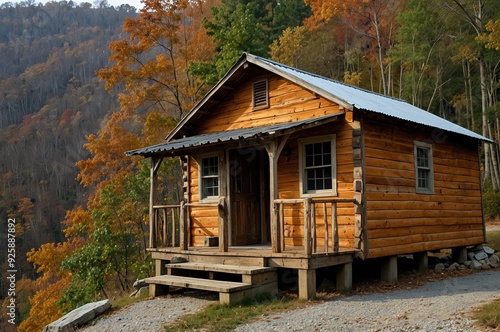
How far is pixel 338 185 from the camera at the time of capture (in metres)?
11.0

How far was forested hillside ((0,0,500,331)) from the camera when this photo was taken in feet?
71.4

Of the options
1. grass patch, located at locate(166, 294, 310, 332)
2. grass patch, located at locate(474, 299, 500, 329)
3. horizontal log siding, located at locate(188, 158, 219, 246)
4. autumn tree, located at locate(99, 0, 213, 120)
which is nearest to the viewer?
grass patch, located at locate(474, 299, 500, 329)

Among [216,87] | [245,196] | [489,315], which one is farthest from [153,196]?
[489,315]

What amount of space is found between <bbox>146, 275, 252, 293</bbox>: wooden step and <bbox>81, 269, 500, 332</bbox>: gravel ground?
1.26 feet

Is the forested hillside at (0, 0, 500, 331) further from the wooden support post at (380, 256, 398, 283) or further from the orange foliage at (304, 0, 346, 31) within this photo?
the wooden support post at (380, 256, 398, 283)

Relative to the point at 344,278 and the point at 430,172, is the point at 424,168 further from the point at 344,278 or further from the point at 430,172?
the point at 344,278

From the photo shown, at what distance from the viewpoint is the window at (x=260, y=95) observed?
42.5 ft

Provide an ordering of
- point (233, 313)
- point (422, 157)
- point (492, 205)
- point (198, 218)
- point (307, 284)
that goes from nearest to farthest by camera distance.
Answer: point (233, 313) < point (307, 284) < point (422, 157) < point (198, 218) < point (492, 205)

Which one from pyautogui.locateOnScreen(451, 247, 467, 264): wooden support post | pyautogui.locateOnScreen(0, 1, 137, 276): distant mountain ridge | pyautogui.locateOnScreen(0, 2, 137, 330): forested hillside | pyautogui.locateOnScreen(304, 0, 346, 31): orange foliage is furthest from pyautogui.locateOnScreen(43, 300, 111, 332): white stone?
pyautogui.locateOnScreen(0, 1, 137, 276): distant mountain ridge

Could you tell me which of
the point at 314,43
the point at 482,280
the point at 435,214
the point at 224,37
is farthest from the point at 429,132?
the point at 314,43

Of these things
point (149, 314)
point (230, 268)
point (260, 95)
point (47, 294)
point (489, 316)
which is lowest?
point (47, 294)

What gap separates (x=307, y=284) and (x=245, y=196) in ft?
13.8

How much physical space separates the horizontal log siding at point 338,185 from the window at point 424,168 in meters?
2.60

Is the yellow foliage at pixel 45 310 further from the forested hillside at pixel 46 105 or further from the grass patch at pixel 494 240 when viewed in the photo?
the forested hillside at pixel 46 105
